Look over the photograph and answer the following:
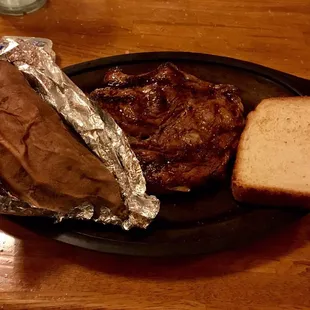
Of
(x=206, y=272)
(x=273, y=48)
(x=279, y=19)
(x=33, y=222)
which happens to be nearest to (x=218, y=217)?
(x=206, y=272)

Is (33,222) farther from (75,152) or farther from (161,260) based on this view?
(161,260)

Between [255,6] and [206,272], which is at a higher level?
[255,6]

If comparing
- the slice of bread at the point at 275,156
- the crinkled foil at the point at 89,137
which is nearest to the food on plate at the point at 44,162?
the crinkled foil at the point at 89,137

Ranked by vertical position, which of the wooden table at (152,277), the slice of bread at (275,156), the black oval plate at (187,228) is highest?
the slice of bread at (275,156)

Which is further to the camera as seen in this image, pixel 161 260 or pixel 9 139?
pixel 161 260

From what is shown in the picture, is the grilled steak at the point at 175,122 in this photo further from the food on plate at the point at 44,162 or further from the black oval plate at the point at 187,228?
the food on plate at the point at 44,162

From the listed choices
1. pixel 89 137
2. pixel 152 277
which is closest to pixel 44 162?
pixel 89 137

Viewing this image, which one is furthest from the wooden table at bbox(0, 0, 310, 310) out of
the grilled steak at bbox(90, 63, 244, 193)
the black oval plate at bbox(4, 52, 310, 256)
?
the grilled steak at bbox(90, 63, 244, 193)
